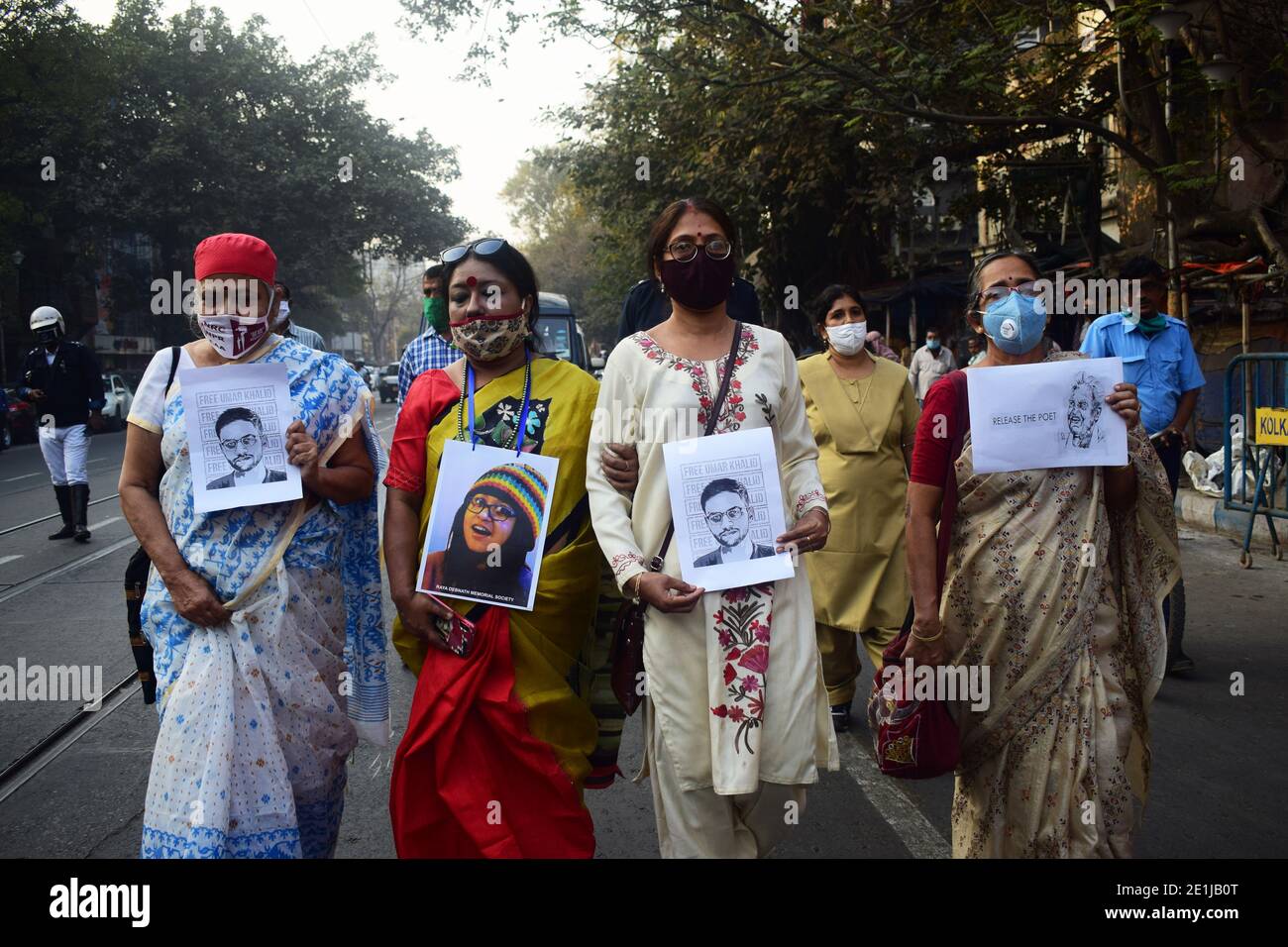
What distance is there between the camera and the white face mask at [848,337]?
4.84 metres

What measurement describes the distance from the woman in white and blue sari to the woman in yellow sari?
23 centimetres

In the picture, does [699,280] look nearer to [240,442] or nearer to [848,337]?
[240,442]

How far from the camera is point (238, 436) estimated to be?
286cm

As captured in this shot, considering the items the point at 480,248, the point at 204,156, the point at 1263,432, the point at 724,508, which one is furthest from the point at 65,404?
the point at 204,156

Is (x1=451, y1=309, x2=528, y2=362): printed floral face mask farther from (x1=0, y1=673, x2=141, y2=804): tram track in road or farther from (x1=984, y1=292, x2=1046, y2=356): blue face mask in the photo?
(x1=0, y1=673, x2=141, y2=804): tram track in road

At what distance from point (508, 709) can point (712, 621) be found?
57 centimetres

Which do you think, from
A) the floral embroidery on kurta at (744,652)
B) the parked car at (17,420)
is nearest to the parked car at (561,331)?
the parked car at (17,420)

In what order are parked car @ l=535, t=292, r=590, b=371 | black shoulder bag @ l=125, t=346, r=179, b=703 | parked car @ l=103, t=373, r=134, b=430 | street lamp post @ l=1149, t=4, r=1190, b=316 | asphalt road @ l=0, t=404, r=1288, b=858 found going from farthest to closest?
parked car @ l=103, t=373, r=134, b=430 < parked car @ l=535, t=292, r=590, b=371 < street lamp post @ l=1149, t=4, r=1190, b=316 < asphalt road @ l=0, t=404, r=1288, b=858 < black shoulder bag @ l=125, t=346, r=179, b=703

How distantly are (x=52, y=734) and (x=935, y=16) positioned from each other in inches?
480

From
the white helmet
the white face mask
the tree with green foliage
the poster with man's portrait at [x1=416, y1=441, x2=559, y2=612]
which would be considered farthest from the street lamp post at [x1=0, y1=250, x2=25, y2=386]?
the poster with man's portrait at [x1=416, y1=441, x2=559, y2=612]

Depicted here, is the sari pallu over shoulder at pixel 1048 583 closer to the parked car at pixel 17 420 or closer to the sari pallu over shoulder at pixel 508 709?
the sari pallu over shoulder at pixel 508 709

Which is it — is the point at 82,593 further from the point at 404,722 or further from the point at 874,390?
the point at 874,390

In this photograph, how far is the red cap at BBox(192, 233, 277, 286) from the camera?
2881 millimetres

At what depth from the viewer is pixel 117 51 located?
29594 millimetres
